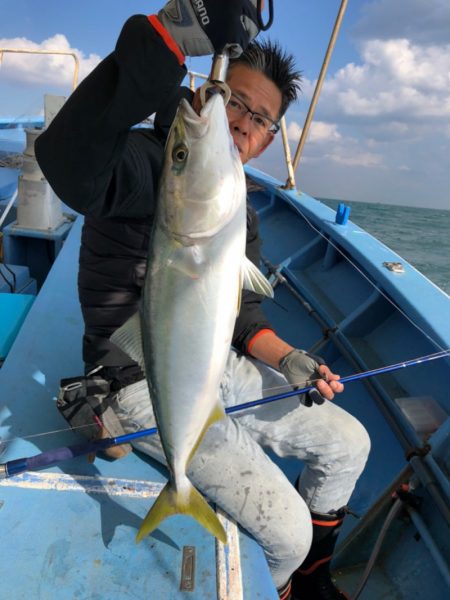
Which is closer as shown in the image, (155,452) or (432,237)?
(155,452)

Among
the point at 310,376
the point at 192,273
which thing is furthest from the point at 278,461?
the point at 192,273

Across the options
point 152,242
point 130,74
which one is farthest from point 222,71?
point 152,242

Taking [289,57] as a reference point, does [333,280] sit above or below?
below

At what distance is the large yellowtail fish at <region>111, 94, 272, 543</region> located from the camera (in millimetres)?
1347

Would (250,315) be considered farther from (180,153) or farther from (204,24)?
(204,24)

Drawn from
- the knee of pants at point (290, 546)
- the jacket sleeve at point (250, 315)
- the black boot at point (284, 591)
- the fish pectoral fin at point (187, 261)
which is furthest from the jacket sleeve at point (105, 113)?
the black boot at point (284, 591)

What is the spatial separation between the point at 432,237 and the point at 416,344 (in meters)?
15.0

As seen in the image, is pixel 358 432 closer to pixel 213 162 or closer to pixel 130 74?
pixel 213 162

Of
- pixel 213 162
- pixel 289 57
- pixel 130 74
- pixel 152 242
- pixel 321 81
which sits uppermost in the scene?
pixel 321 81

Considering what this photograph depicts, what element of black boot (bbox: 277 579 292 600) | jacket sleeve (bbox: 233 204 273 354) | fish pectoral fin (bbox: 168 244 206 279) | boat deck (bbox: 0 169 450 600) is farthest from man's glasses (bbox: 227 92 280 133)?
black boot (bbox: 277 579 292 600)

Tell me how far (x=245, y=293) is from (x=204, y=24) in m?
1.57

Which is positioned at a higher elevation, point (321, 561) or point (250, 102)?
point (250, 102)

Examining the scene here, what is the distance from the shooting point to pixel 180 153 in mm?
1353

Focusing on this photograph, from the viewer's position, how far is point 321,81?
436 centimetres
